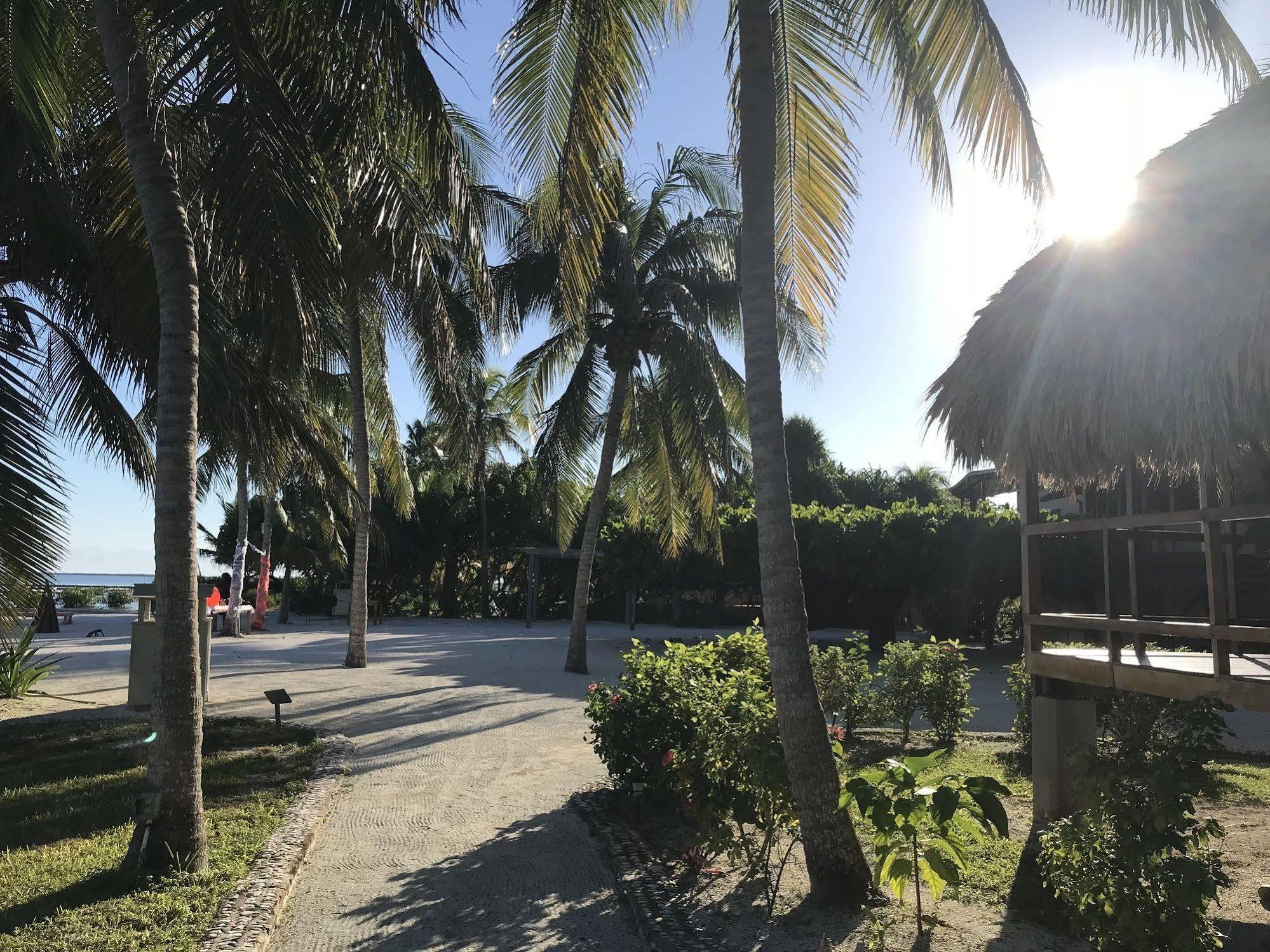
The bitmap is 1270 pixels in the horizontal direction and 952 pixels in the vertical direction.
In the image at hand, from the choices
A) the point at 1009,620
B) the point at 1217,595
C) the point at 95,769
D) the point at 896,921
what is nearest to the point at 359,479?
the point at 95,769

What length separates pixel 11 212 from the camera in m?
8.02

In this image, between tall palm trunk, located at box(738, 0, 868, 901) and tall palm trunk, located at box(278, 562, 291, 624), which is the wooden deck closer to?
tall palm trunk, located at box(738, 0, 868, 901)

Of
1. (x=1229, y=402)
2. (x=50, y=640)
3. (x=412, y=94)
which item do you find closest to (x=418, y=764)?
(x=412, y=94)

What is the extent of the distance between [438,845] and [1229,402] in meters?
5.33

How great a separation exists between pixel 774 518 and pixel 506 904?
8.46 ft

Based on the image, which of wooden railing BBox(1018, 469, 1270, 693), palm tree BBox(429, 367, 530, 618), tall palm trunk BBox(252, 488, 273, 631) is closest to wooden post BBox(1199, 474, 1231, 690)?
wooden railing BBox(1018, 469, 1270, 693)

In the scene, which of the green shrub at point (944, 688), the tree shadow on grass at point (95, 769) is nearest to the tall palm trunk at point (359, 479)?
the tree shadow on grass at point (95, 769)

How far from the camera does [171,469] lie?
5082 millimetres

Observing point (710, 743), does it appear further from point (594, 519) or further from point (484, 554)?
point (484, 554)

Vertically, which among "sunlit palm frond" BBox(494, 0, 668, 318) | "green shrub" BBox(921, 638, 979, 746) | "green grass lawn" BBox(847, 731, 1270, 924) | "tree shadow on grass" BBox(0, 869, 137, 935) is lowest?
"green grass lawn" BBox(847, 731, 1270, 924)

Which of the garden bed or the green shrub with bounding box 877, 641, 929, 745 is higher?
the green shrub with bounding box 877, 641, 929, 745

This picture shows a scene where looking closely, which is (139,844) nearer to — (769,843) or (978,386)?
(769,843)

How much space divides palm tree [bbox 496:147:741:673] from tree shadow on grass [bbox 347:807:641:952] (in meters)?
9.91

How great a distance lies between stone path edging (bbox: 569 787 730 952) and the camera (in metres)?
4.41
